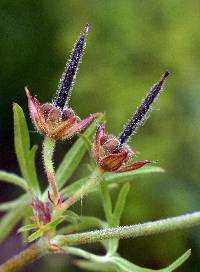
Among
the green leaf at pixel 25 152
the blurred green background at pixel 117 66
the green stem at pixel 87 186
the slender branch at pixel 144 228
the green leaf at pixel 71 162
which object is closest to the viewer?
the slender branch at pixel 144 228

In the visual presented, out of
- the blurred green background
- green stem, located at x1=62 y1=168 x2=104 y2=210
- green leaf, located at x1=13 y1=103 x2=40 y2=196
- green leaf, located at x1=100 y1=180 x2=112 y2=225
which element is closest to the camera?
green stem, located at x1=62 y1=168 x2=104 y2=210

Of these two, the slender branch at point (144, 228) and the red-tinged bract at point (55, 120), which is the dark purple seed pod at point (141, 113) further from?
the slender branch at point (144, 228)

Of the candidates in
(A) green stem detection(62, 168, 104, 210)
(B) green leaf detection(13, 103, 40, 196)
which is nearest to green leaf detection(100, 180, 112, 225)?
(A) green stem detection(62, 168, 104, 210)

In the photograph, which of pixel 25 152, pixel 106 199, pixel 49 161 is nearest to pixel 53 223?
pixel 49 161

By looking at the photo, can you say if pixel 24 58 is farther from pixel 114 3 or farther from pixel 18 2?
pixel 114 3

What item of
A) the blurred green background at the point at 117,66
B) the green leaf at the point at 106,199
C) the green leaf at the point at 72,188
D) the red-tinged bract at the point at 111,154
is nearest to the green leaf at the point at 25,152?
the green leaf at the point at 72,188

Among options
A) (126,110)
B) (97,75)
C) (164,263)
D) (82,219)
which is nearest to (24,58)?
(97,75)

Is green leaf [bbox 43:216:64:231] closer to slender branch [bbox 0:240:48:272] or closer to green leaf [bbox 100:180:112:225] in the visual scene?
slender branch [bbox 0:240:48:272]
